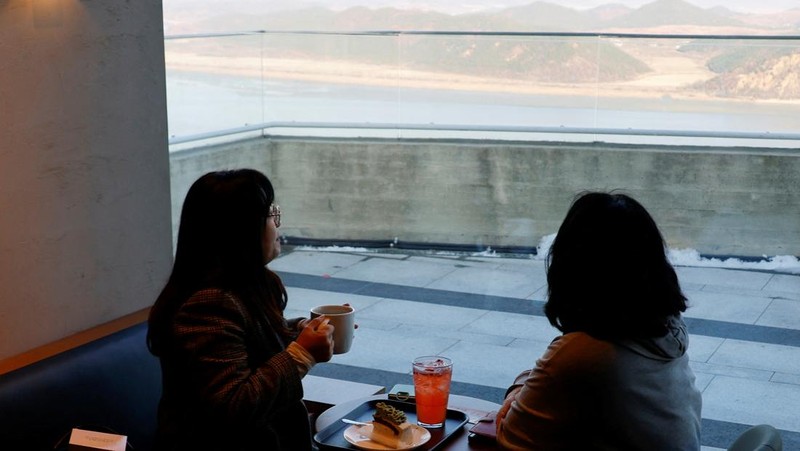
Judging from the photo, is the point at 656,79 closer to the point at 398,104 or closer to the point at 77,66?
the point at 398,104

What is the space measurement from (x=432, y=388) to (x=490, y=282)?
3.72 meters

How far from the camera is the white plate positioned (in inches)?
73.1

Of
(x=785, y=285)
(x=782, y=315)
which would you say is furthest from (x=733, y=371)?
(x=785, y=285)

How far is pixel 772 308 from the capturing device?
16.8 feet

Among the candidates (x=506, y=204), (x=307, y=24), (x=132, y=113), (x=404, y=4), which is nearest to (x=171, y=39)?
(x=307, y=24)

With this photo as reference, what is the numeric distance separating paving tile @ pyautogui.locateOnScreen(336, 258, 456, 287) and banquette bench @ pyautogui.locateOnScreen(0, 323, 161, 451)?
3269mm

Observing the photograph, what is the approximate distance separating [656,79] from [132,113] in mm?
4777

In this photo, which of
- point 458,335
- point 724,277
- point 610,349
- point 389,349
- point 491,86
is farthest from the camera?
point 491,86

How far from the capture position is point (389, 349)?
4438mm

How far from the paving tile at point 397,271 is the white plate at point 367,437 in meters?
3.59

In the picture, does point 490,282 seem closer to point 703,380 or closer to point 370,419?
point 703,380

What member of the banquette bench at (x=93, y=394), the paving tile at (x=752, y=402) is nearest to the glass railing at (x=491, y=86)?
the paving tile at (x=752, y=402)

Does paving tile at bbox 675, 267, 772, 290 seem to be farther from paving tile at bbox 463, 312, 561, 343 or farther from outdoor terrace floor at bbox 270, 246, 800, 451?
paving tile at bbox 463, 312, 561, 343

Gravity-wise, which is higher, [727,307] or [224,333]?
[224,333]
